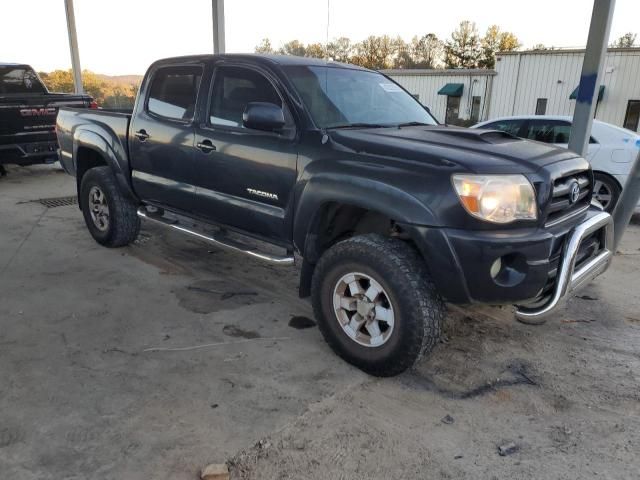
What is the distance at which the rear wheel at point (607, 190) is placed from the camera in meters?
6.97

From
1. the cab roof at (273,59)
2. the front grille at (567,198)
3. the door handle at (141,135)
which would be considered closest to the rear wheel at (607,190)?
the front grille at (567,198)

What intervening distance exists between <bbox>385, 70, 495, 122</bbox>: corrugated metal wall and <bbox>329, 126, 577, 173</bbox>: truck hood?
22168mm

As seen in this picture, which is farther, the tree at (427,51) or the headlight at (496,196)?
the tree at (427,51)

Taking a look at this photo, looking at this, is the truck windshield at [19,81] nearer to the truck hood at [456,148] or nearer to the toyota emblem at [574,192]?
the truck hood at [456,148]

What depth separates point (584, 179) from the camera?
342 cm

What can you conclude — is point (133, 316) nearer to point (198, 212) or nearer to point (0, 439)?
point (198, 212)

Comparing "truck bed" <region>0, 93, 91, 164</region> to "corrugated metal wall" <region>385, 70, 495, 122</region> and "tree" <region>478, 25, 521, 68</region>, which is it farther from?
"tree" <region>478, 25, 521, 68</region>

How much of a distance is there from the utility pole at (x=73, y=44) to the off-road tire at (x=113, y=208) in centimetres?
979

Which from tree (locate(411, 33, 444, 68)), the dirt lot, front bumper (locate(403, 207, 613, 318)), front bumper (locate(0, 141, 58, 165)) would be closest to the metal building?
tree (locate(411, 33, 444, 68))

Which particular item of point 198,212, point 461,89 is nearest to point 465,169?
point 198,212

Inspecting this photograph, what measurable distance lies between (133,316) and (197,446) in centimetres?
169

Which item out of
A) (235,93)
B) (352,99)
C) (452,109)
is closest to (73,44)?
(235,93)

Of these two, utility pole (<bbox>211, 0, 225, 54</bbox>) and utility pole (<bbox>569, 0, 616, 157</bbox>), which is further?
utility pole (<bbox>211, 0, 225, 54</bbox>)

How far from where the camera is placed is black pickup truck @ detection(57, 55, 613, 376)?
2734 mm
